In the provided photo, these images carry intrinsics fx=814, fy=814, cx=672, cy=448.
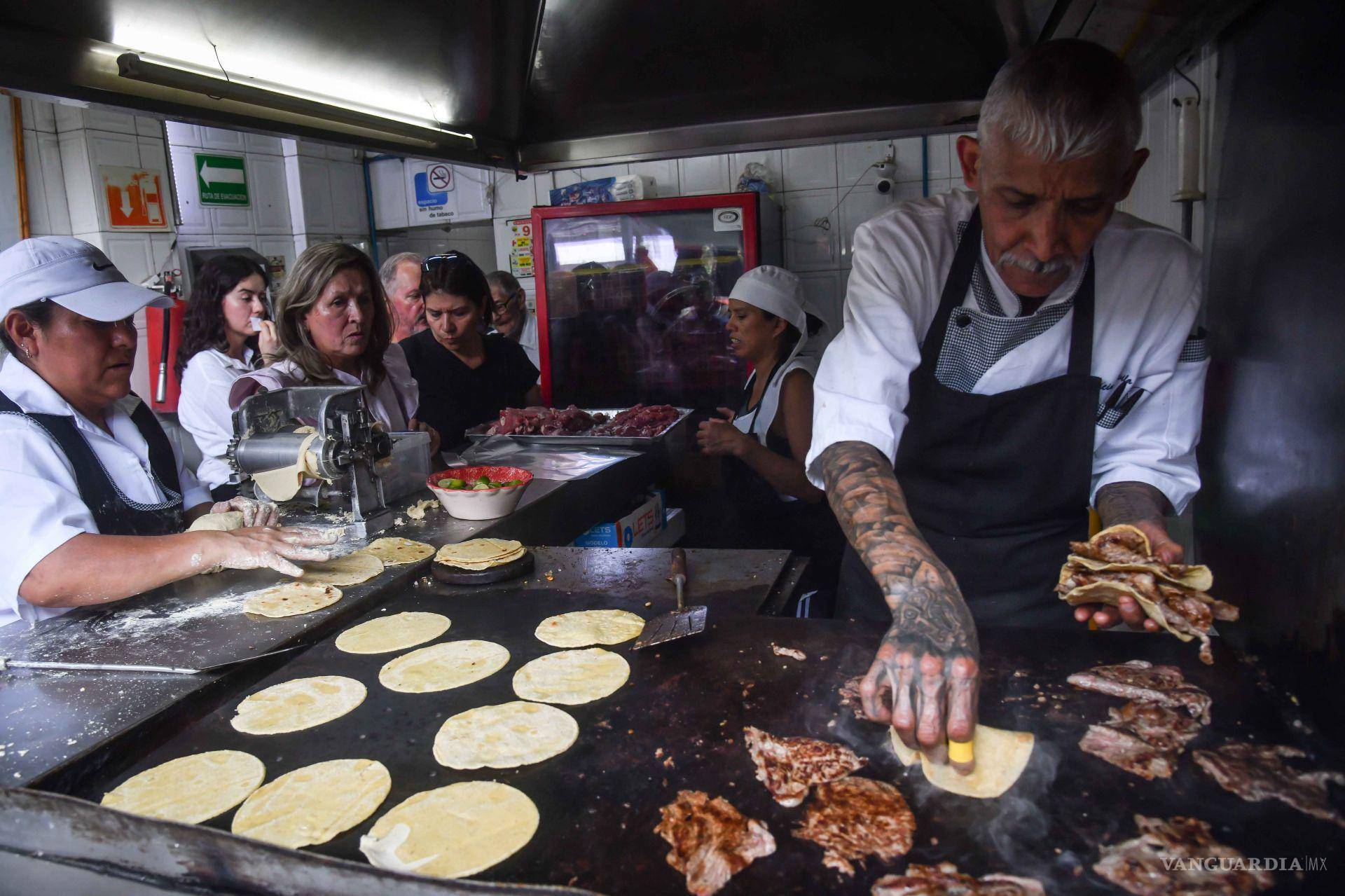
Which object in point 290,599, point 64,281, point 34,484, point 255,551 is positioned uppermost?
point 64,281

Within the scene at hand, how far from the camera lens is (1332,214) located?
160 centimetres

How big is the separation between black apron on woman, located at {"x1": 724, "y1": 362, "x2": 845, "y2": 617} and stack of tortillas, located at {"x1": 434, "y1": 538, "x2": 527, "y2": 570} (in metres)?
1.30

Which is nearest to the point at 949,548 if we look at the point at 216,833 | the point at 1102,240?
the point at 1102,240

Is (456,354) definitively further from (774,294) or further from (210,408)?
(774,294)

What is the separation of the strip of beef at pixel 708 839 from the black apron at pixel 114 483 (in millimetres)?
1746

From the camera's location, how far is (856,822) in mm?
1165

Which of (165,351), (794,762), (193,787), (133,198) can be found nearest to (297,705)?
(193,787)

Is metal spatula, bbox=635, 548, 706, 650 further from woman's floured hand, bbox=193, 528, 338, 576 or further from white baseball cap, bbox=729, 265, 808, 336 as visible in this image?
white baseball cap, bbox=729, 265, 808, 336

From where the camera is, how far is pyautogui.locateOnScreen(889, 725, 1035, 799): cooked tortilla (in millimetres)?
1223

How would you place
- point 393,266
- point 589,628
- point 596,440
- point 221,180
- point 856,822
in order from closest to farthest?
point 856,822 < point 589,628 < point 596,440 < point 393,266 < point 221,180

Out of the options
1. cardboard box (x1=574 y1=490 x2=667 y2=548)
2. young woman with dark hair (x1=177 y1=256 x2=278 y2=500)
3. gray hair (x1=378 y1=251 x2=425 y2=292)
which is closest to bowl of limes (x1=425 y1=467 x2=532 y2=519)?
cardboard box (x1=574 y1=490 x2=667 y2=548)

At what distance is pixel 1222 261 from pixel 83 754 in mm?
2823

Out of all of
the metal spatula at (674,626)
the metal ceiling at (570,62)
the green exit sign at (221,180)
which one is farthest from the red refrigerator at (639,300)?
the metal spatula at (674,626)

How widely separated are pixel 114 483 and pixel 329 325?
111 centimetres
